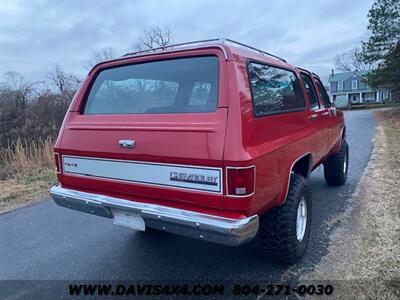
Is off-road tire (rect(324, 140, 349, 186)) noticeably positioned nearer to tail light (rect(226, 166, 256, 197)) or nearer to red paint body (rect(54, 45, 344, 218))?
red paint body (rect(54, 45, 344, 218))

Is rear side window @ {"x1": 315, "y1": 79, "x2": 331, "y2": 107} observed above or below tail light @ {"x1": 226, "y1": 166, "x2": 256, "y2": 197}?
above

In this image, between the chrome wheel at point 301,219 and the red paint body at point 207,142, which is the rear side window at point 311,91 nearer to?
the red paint body at point 207,142

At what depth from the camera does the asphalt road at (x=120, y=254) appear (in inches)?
127

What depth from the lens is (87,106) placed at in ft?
11.4

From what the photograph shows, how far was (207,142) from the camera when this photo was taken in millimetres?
2473

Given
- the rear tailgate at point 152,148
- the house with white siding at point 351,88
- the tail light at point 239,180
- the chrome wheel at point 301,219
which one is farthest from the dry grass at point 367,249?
the house with white siding at point 351,88

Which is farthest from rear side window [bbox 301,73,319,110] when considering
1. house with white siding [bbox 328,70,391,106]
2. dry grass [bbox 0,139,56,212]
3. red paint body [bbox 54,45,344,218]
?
house with white siding [bbox 328,70,391,106]

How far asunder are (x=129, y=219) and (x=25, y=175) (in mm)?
6011

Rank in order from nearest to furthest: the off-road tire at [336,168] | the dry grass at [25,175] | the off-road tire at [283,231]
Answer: the off-road tire at [283,231] < the off-road tire at [336,168] < the dry grass at [25,175]

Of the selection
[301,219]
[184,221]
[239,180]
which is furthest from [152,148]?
[301,219]

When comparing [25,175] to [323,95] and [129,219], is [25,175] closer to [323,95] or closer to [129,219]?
[129,219]

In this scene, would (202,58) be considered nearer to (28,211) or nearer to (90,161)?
(90,161)

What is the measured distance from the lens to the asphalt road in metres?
3.23

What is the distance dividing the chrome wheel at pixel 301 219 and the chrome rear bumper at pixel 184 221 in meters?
1.01
